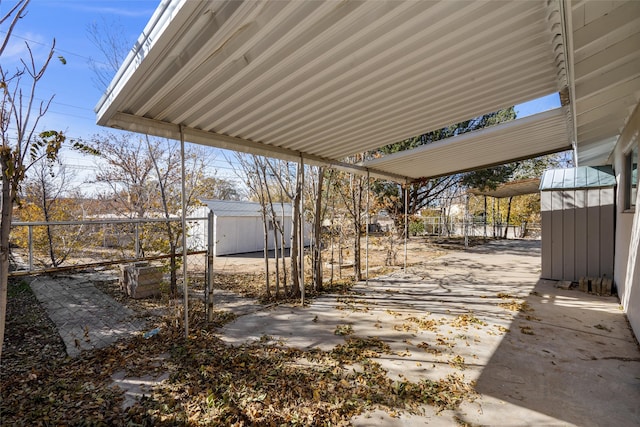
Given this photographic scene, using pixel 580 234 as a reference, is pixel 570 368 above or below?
below

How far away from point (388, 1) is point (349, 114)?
1660 mm

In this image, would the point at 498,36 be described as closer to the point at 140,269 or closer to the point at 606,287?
the point at 606,287

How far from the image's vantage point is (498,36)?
2.06m

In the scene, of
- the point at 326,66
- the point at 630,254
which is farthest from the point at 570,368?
the point at 326,66

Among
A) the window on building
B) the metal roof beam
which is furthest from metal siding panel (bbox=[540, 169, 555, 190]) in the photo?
the metal roof beam

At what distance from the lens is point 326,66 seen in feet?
7.43

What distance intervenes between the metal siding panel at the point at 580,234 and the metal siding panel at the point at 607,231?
0.83 ft

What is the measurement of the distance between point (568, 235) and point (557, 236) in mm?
185

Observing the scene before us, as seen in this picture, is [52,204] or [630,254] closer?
[630,254]

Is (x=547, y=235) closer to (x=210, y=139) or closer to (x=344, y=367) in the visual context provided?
(x=344, y=367)

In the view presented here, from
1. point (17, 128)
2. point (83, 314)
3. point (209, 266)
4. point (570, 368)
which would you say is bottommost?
point (83, 314)

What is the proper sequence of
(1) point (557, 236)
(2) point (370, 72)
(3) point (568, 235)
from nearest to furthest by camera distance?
(2) point (370, 72) → (3) point (568, 235) → (1) point (557, 236)

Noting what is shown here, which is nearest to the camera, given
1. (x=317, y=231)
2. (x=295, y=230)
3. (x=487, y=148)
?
(x=295, y=230)

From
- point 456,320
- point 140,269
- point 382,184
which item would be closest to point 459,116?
point 456,320
